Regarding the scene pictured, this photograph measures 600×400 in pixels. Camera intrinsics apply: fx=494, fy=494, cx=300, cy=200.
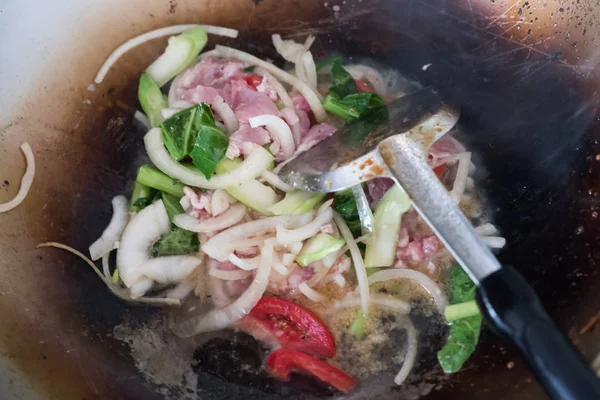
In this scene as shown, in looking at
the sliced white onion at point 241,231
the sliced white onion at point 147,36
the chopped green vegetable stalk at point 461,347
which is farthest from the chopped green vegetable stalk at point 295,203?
the sliced white onion at point 147,36

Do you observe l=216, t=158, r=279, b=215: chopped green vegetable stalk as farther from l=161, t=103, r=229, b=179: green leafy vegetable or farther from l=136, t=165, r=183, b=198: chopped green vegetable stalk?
l=136, t=165, r=183, b=198: chopped green vegetable stalk

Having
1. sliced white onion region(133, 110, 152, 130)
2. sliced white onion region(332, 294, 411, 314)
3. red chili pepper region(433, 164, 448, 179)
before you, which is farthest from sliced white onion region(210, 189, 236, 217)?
red chili pepper region(433, 164, 448, 179)

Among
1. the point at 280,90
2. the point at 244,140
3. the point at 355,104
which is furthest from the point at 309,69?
the point at 244,140

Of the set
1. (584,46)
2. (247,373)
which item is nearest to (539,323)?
(247,373)

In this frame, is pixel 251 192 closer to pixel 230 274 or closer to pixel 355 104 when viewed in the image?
pixel 230 274

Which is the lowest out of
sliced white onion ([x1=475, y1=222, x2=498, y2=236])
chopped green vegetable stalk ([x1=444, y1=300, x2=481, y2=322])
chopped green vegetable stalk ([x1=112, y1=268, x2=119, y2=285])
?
chopped green vegetable stalk ([x1=444, y1=300, x2=481, y2=322])

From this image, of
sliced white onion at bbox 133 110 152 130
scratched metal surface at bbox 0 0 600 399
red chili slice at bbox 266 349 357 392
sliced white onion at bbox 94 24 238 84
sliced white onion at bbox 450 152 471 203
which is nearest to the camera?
scratched metal surface at bbox 0 0 600 399

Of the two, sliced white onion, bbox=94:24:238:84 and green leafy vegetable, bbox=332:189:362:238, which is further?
sliced white onion, bbox=94:24:238:84
